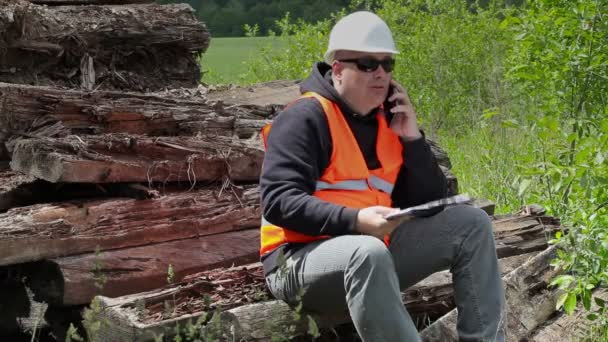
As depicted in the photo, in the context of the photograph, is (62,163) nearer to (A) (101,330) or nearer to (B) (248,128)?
(A) (101,330)

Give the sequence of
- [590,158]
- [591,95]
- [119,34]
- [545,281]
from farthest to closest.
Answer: [119,34] → [591,95] → [545,281] → [590,158]

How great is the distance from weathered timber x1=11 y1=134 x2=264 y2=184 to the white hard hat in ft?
4.73

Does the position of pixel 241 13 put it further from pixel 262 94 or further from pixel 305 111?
pixel 305 111

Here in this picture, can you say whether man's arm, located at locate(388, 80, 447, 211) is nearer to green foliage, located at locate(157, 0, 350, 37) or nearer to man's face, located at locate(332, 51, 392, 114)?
man's face, located at locate(332, 51, 392, 114)

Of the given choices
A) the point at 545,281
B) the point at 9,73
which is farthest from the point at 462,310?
the point at 9,73

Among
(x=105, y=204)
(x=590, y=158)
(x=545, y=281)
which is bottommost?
(x=545, y=281)

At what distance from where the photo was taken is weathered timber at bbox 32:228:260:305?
4641 millimetres

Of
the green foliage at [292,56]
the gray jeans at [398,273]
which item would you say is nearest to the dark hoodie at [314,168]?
the gray jeans at [398,273]

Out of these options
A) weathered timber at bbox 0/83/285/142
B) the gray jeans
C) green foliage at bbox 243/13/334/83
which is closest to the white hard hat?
the gray jeans

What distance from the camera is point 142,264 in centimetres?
490

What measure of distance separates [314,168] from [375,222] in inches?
15.5

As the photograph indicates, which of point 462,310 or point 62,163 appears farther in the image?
point 62,163

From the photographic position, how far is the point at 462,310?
429cm

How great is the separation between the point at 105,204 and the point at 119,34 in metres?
2.64
